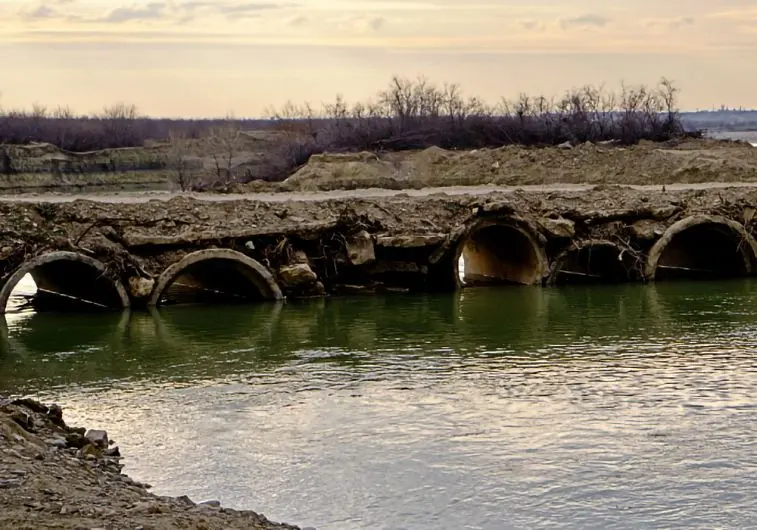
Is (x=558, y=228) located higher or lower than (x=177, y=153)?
lower

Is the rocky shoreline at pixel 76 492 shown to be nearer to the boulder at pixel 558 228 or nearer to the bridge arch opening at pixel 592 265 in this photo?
the boulder at pixel 558 228

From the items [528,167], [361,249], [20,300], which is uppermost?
[528,167]

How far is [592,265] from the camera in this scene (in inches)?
996

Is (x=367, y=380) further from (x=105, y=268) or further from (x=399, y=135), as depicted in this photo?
(x=399, y=135)

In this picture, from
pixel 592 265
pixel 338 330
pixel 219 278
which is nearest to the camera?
pixel 338 330

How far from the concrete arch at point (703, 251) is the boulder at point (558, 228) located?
73.2 inches

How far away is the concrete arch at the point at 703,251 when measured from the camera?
24.0 metres

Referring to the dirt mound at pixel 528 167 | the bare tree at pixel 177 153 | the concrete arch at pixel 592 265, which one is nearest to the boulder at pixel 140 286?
the concrete arch at pixel 592 265

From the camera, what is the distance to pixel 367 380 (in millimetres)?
14984

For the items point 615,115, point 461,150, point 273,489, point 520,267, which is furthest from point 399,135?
point 273,489

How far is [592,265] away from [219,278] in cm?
773

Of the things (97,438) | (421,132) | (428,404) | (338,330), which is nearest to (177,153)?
(421,132)

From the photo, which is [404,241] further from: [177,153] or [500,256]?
[177,153]

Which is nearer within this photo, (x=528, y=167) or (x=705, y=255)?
(x=705, y=255)
